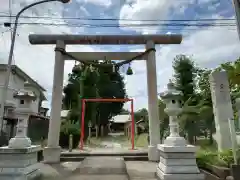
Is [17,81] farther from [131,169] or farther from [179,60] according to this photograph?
[131,169]

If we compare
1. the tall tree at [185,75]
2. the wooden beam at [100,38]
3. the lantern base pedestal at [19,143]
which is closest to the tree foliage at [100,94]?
the tall tree at [185,75]

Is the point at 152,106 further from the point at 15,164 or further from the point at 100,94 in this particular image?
the point at 100,94

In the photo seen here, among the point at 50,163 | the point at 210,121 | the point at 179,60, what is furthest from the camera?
the point at 179,60

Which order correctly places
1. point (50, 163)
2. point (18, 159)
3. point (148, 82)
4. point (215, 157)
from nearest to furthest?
point (18, 159) < point (215, 157) < point (50, 163) < point (148, 82)

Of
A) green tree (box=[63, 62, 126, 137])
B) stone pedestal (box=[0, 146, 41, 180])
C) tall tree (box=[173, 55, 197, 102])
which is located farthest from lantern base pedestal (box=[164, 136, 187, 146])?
green tree (box=[63, 62, 126, 137])

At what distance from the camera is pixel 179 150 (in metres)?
3.77

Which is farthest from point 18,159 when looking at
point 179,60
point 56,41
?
point 179,60

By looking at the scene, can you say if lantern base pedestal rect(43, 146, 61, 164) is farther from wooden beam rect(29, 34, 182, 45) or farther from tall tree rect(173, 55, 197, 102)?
tall tree rect(173, 55, 197, 102)

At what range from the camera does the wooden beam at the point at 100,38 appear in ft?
21.3

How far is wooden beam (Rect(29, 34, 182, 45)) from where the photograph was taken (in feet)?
21.3

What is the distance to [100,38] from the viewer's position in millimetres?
6527

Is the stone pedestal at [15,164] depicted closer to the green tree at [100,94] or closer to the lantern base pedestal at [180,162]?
the lantern base pedestal at [180,162]

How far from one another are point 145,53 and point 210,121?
7276mm

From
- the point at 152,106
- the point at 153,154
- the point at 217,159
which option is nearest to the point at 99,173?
the point at 153,154
